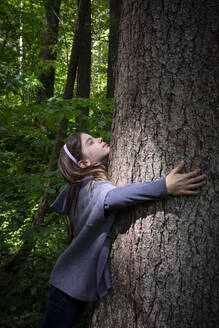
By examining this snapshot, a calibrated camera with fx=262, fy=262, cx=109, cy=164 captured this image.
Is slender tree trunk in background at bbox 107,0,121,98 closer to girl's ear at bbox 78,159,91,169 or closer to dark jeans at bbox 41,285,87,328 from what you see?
girl's ear at bbox 78,159,91,169

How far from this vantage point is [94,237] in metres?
1.78

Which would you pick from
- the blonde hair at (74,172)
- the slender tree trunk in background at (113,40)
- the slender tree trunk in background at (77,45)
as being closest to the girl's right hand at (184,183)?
the blonde hair at (74,172)

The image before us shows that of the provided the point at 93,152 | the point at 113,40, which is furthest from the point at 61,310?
the point at 113,40

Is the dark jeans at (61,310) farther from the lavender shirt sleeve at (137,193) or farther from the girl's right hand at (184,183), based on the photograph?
the girl's right hand at (184,183)

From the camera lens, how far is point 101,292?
1680mm

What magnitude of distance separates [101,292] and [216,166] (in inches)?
41.8

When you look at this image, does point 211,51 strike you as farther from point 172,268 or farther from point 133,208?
point 172,268

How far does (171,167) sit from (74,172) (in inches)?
33.0

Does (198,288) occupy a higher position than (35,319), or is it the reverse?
(198,288)

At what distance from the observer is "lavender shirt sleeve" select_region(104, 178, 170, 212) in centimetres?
146

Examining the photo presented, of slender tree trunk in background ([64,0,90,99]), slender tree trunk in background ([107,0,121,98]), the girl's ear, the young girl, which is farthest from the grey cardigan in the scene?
slender tree trunk in background ([107,0,121,98])

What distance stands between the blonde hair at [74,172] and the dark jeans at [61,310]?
0.51 metres

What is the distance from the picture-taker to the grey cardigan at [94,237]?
4.94 feet

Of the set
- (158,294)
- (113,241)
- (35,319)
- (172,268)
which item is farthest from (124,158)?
(35,319)
